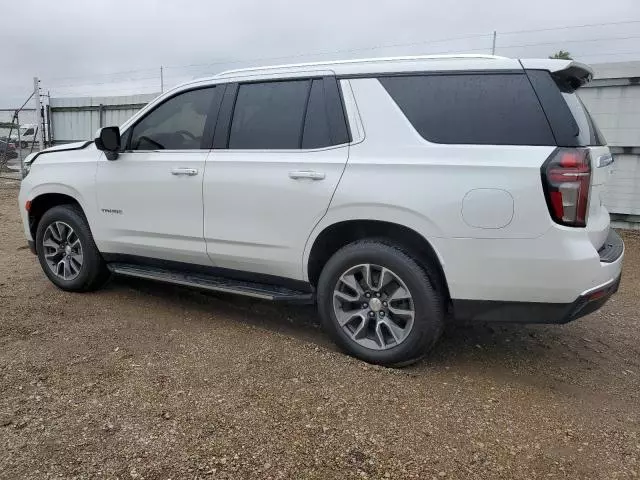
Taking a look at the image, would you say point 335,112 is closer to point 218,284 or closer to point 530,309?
point 218,284

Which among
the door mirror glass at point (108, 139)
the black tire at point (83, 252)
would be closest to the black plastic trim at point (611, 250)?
the door mirror glass at point (108, 139)

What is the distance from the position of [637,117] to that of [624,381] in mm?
5703

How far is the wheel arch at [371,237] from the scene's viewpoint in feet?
10.7

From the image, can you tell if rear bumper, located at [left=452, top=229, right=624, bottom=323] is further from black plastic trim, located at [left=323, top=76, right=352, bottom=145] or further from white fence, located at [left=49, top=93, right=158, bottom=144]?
white fence, located at [left=49, top=93, right=158, bottom=144]

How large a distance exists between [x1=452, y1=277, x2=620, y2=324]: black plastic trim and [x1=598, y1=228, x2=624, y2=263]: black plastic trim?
5.9 inches

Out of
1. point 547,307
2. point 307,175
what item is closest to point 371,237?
point 307,175

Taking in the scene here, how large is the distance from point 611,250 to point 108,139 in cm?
368

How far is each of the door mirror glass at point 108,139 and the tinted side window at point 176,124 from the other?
12 cm

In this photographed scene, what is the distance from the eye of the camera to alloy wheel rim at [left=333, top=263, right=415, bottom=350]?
3.33 metres

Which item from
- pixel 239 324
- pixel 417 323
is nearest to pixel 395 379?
pixel 417 323

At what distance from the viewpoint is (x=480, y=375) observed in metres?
3.40

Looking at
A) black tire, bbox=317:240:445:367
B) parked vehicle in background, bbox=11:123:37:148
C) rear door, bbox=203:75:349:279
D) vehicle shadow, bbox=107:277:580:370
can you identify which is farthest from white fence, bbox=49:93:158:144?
black tire, bbox=317:240:445:367

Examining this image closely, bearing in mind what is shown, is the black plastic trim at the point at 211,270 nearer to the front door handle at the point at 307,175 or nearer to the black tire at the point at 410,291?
the black tire at the point at 410,291

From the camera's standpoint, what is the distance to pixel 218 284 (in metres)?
4.04
